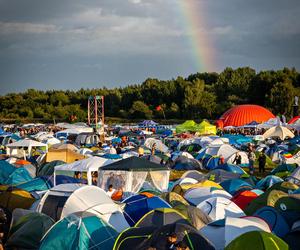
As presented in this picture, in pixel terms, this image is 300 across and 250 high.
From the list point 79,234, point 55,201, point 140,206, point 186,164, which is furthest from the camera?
point 186,164

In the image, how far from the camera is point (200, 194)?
40.1ft

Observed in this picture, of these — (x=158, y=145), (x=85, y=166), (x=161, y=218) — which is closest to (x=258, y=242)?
(x=161, y=218)

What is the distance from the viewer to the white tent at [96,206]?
31.5ft

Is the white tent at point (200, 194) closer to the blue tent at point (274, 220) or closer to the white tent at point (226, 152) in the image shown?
the blue tent at point (274, 220)

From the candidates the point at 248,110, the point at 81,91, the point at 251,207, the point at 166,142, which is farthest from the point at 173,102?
the point at 251,207

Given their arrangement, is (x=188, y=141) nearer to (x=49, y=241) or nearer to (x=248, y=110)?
(x=248, y=110)

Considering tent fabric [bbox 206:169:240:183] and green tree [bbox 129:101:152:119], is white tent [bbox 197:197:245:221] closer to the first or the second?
tent fabric [bbox 206:169:240:183]

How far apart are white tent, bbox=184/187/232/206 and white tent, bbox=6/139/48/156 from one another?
1534cm

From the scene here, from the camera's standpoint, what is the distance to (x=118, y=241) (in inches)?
311

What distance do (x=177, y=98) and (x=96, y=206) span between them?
79.6 m

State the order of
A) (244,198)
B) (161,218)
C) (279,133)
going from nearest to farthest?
(161,218), (244,198), (279,133)

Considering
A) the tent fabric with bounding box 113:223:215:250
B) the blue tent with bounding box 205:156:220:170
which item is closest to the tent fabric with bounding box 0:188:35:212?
the tent fabric with bounding box 113:223:215:250

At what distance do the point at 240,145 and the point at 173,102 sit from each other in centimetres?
5499

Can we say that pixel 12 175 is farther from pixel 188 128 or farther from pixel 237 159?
pixel 188 128
